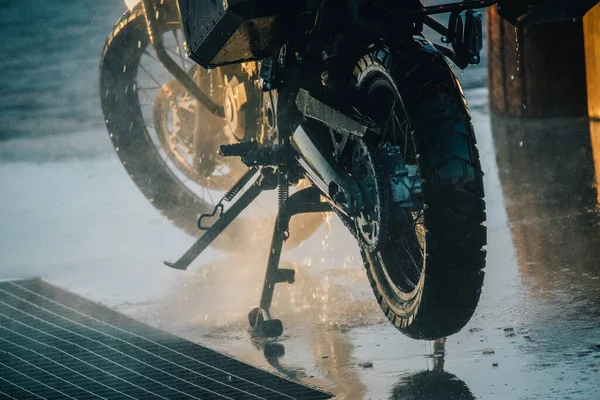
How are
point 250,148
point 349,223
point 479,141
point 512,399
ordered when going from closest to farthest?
1. point 512,399
2. point 349,223
3. point 250,148
4. point 479,141

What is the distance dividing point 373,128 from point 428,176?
0.43m

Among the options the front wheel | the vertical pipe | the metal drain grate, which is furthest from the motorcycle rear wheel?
the vertical pipe

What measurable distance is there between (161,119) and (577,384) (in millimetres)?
3583

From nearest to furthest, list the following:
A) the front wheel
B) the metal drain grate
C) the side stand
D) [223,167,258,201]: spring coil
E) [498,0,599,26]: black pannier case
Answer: the front wheel
[498,0,599,26]: black pannier case
the metal drain grate
the side stand
[223,167,258,201]: spring coil

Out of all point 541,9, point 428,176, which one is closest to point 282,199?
point 428,176

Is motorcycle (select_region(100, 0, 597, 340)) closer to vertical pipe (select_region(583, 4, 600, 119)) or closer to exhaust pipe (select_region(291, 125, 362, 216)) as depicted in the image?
exhaust pipe (select_region(291, 125, 362, 216))

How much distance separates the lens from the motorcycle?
340 centimetres

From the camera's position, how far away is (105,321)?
504cm

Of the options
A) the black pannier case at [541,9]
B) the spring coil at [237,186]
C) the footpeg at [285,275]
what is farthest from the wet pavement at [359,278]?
the black pannier case at [541,9]

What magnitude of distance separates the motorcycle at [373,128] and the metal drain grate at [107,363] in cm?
46

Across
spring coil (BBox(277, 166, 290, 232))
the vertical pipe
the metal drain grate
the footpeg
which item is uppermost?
the vertical pipe

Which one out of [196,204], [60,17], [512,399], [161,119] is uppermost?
[60,17]

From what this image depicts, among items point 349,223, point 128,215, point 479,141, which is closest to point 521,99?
point 479,141

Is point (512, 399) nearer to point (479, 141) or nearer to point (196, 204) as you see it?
point (196, 204)
